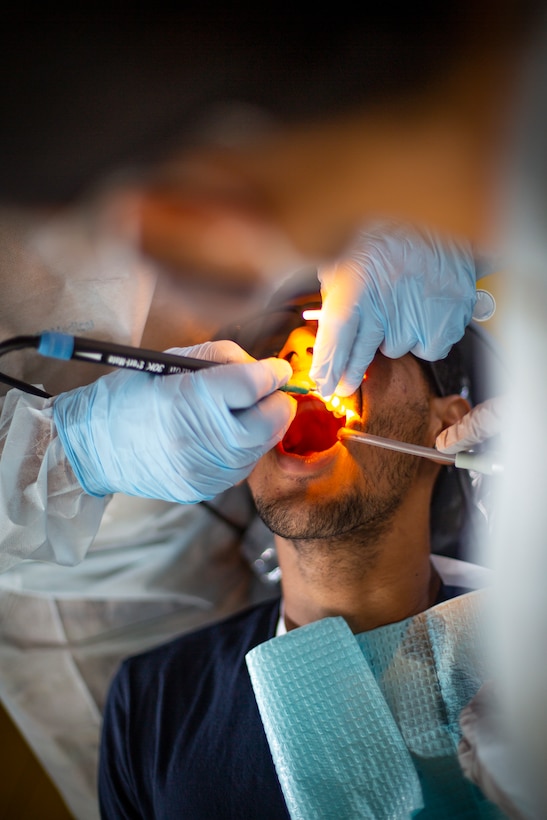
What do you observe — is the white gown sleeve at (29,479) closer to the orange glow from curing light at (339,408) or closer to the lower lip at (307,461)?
the lower lip at (307,461)

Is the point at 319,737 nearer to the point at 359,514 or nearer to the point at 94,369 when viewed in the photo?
the point at 359,514

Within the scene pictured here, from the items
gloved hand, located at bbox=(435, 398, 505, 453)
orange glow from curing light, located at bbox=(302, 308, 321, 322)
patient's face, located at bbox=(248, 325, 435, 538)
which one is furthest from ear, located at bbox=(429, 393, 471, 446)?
orange glow from curing light, located at bbox=(302, 308, 321, 322)

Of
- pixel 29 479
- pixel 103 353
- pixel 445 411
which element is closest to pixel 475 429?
pixel 445 411

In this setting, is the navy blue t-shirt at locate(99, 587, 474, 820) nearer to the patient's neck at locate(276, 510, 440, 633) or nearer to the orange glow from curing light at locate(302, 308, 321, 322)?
the patient's neck at locate(276, 510, 440, 633)

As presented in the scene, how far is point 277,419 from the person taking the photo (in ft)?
3.82

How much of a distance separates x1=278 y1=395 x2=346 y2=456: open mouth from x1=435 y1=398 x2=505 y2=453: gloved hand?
0.87 feet

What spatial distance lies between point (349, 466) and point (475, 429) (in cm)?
28

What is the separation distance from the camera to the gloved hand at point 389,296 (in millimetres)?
1219

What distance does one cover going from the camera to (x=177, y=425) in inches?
44.0

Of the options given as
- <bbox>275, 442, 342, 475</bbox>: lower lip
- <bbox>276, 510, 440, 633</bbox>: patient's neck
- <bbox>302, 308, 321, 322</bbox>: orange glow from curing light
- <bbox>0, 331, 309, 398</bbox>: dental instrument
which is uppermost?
<bbox>302, 308, 321, 322</bbox>: orange glow from curing light

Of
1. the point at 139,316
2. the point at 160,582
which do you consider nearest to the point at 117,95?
the point at 139,316

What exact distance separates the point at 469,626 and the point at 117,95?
1216 mm

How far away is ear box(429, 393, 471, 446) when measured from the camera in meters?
1.47

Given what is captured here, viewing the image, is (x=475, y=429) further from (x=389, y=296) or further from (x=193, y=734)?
(x=193, y=734)
